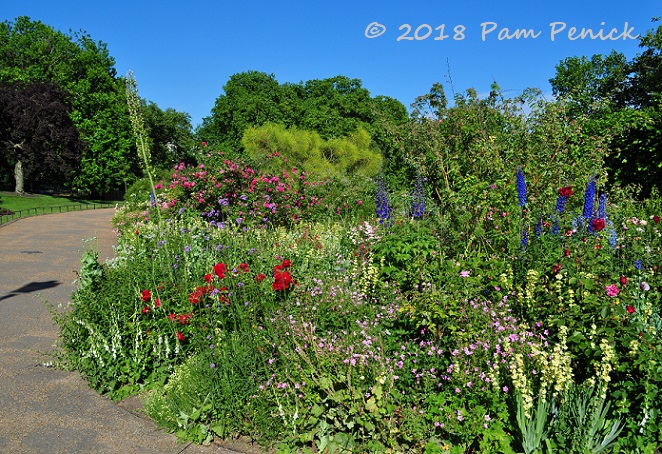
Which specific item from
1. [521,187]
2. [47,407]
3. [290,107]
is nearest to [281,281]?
[47,407]

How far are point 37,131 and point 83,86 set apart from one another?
233 inches

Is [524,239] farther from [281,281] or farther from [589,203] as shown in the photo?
[281,281]

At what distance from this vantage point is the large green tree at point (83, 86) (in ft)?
124

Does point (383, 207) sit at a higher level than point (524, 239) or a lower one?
higher

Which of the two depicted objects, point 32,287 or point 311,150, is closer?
point 32,287

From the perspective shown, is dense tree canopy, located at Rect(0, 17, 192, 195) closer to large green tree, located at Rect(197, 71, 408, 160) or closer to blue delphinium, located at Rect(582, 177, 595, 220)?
large green tree, located at Rect(197, 71, 408, 160)

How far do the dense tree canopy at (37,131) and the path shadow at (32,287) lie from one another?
29.0 meters

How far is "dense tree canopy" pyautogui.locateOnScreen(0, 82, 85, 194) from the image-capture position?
1335 inches

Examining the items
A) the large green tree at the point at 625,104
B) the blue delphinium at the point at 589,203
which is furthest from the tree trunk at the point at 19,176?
the blue delphinium at the point at 589,203

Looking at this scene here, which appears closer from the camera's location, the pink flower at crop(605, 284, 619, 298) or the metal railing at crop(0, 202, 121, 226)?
the pink flower at crop(605, 284, 619, 298)

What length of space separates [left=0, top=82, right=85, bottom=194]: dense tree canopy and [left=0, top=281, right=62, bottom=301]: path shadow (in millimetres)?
29018

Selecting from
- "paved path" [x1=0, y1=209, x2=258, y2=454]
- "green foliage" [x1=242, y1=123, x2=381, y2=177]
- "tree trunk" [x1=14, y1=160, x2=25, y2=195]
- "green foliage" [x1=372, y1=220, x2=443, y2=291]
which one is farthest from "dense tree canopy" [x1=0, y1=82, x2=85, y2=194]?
"green foliage" [x1=372, y1=220, x2=443, y2=291]

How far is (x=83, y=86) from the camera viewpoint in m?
38.5

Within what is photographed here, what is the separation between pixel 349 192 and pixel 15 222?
14.1m
